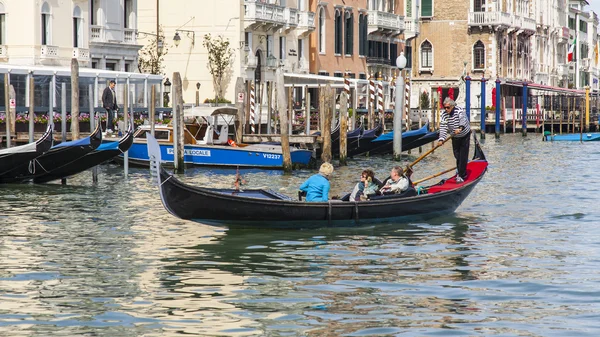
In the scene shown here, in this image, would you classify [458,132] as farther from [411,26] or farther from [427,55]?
[427,55]

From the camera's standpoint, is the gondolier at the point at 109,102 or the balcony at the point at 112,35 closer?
the gondolier at the point at 109,102

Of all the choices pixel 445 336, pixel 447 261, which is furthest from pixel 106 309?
pixel 447 261

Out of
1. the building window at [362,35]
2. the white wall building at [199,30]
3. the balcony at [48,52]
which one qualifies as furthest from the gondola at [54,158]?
the building window at [362,35]

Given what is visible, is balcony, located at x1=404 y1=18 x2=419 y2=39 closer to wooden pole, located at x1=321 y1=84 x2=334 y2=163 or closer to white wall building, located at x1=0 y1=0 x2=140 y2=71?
white wall building, located at x1=0 y1=0 x2=140 y2=71

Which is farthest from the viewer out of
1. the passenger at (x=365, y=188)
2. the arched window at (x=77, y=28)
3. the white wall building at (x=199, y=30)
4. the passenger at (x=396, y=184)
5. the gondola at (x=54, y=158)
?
the white wall building at (x=199, y=30)

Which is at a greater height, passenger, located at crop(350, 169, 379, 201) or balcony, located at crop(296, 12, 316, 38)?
balcony, located at crop(296, 12, 316, 38)

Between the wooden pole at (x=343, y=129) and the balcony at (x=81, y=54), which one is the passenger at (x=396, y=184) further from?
the balcony at (x=81, y=54)

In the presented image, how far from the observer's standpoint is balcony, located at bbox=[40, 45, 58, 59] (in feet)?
111

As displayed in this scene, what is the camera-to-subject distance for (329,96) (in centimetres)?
2688

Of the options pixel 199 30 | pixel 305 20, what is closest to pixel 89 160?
pixel 199 30

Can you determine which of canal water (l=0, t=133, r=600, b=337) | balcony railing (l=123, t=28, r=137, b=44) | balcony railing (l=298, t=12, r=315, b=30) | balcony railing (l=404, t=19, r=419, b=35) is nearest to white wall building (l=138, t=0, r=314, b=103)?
balcony railing (l=123, t=28, r=137, b=44)

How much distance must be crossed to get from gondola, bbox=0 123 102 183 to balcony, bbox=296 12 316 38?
1028 inches

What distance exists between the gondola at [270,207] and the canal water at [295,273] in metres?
0.18

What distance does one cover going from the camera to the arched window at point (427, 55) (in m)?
63.0
